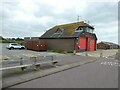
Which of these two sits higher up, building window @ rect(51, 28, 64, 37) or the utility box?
building window @ rect(51, 28, 64, 37)

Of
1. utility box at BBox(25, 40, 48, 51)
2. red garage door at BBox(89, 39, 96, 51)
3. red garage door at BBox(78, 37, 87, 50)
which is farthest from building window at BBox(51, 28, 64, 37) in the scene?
red garage door at BBox(89, 39, 96, 51)

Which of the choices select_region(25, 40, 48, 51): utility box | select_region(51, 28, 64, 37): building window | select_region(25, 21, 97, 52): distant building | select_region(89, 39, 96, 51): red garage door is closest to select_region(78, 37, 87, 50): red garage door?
select_region(25, 21, 97, 52): distant building

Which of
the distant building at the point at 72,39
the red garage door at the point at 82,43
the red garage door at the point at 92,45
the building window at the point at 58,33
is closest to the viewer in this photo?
the distant building at the point at 72,39

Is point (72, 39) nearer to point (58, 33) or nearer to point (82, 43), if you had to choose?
point (82, 43)

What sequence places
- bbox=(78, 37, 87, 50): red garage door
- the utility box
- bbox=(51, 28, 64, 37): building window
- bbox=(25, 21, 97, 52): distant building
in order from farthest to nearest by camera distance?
1. bbox=(51, 28, 64, 37): building window
2. bbox=(78, 37, 87, 50): red garage door
3. the utility box
4. bbox=(25, 21, 97, 52): distant building

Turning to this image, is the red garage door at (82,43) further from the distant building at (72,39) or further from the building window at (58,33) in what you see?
the building window at (58,33)

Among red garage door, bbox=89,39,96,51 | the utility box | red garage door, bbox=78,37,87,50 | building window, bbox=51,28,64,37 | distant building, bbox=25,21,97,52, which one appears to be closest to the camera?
distant building, bbox=25,21,97,52

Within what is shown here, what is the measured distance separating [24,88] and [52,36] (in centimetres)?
3015

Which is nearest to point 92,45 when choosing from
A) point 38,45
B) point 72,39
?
point 72,39

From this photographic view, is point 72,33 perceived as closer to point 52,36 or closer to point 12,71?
point 52,36

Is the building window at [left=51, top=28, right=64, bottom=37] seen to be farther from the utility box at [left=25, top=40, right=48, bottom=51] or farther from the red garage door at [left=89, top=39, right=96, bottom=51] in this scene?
the red garage door at [left=89, top=39, right=96, bottom=51]

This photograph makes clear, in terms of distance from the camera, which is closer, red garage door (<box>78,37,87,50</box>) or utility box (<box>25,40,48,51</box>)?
utility box (<box>25,40,48,51</box>)

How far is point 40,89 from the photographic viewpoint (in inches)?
258

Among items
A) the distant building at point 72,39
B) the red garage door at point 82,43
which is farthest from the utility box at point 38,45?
the red garage door at point 82,43
